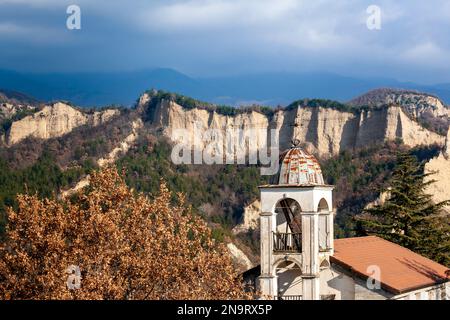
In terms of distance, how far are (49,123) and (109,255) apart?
11991cm

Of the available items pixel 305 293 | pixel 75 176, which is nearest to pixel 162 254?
pixel 305 293

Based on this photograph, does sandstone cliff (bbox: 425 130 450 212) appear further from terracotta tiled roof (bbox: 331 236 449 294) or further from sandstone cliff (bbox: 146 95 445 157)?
terracotta tiled roof (bbox: 331 236 449 294)

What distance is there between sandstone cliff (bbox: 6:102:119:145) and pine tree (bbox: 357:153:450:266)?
9819cm

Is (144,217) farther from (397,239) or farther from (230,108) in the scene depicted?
(230,108)

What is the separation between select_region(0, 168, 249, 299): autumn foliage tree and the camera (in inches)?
636

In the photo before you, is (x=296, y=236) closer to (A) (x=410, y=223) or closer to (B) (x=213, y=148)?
(A) (x=410, y=223)

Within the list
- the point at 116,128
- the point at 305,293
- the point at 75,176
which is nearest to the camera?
the point at 305,293

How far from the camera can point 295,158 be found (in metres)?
20.3

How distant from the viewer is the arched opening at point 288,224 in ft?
66.6

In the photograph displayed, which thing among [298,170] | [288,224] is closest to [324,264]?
[288,224]

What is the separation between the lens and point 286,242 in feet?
66.4
